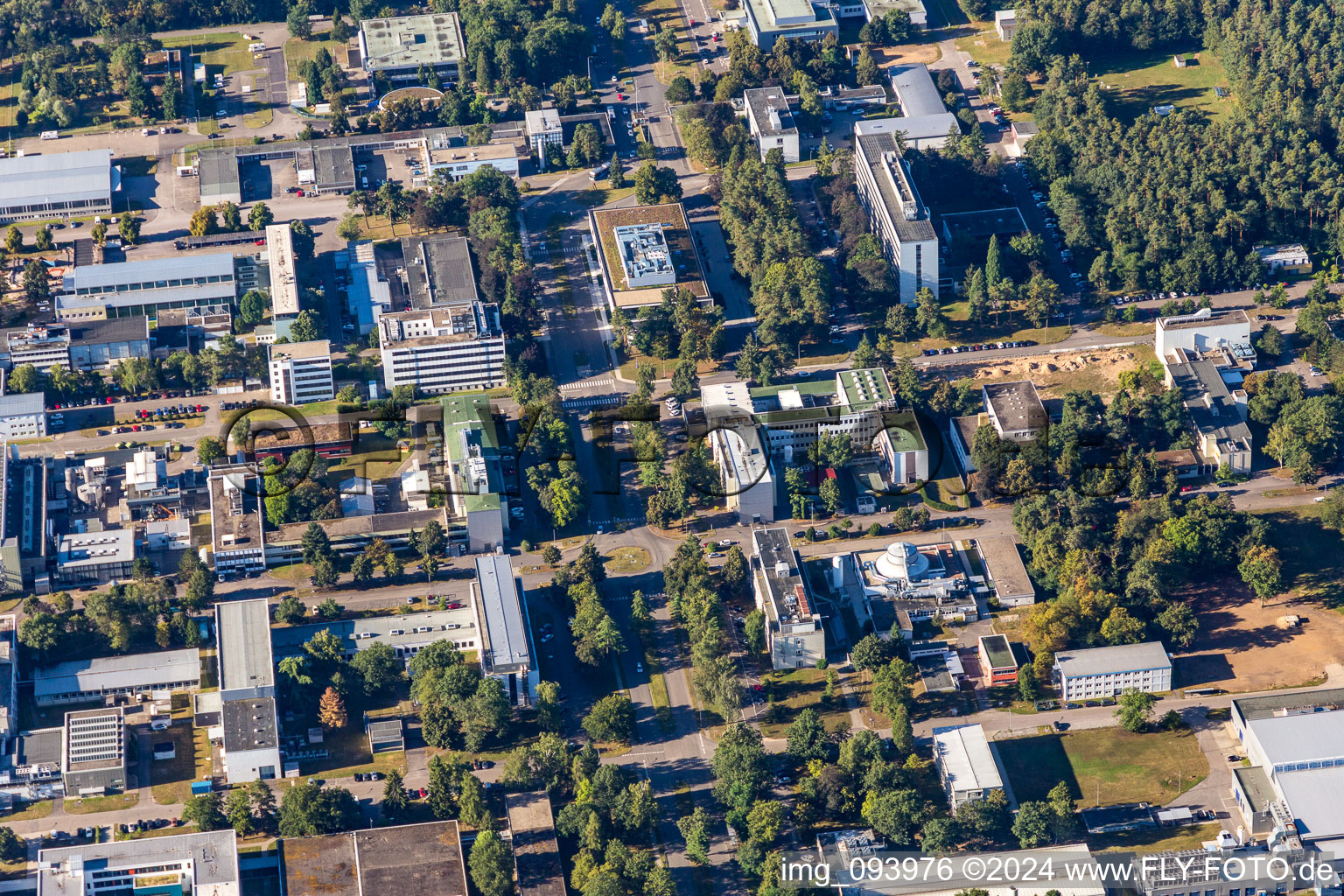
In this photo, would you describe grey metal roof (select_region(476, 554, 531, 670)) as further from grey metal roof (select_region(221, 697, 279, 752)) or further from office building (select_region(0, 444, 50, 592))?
office building (select_region(0, 444, 50, 592))

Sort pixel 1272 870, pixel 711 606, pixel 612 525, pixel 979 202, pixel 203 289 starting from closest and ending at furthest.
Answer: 1. pixel 1272 870
2. pixel 711 606
3. pixel 612 525
4. pixel 203 289
5. pixel 979 202

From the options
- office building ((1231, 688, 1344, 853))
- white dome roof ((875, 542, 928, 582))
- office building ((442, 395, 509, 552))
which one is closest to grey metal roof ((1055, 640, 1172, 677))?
office building ((1231, 688, 1344, 853))

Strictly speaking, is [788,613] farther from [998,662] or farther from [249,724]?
[249,724]

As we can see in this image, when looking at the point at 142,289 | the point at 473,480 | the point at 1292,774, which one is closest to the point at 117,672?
the point at 473,480

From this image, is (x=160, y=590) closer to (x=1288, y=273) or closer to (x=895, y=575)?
(x=895, y=575)

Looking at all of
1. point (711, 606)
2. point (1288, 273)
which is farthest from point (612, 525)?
point (1288, 273)
